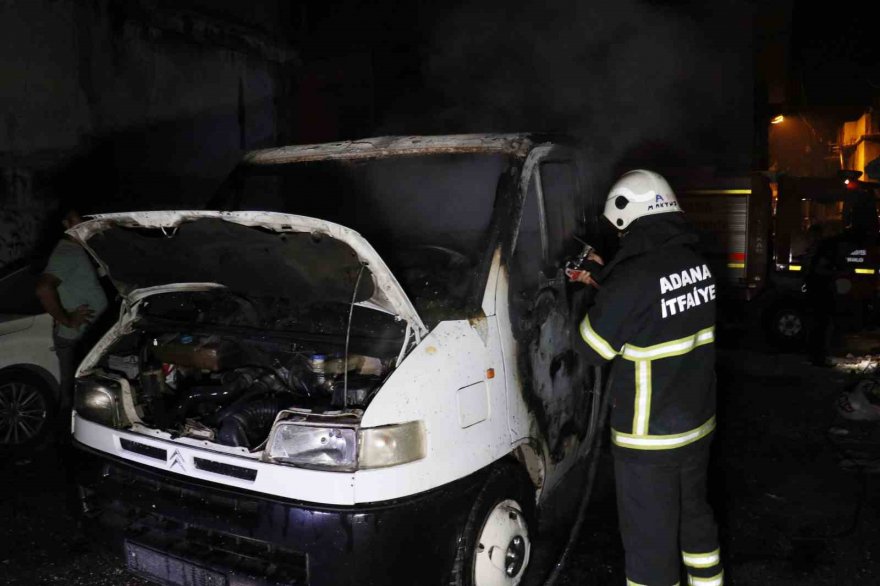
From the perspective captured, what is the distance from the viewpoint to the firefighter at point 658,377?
2600 mm

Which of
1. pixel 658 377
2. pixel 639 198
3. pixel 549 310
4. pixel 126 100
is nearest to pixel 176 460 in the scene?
pixel 549 310

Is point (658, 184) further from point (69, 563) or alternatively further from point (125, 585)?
point (69, 563)

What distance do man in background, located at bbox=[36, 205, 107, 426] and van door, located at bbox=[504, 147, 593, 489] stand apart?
11.6 feet

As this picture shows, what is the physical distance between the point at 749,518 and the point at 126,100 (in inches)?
323

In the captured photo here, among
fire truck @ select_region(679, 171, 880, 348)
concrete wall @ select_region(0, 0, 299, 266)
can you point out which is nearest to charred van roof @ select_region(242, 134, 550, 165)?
concrete wall @ select_region(0, 0, 299, 266)

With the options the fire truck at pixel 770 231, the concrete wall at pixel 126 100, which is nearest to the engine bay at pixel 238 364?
the concrete wall at pixel 126 100

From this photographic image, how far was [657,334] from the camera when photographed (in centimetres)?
260

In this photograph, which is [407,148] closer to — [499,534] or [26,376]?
[499,534]

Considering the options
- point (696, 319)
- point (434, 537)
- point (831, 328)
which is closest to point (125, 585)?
point (434, 537)

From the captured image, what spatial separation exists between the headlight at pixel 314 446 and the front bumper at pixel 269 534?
0.15 m

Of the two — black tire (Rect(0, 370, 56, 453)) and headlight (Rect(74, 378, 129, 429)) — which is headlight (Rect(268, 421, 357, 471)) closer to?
headlight (Rect(74, 378, 129, 429))

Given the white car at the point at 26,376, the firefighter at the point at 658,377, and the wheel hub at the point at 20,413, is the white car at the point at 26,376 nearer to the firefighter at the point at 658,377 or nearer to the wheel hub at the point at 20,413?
the wheel hub at the point at 20,413

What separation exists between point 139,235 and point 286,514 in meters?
Answer: 1.45

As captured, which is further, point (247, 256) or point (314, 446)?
point (247, 256)
